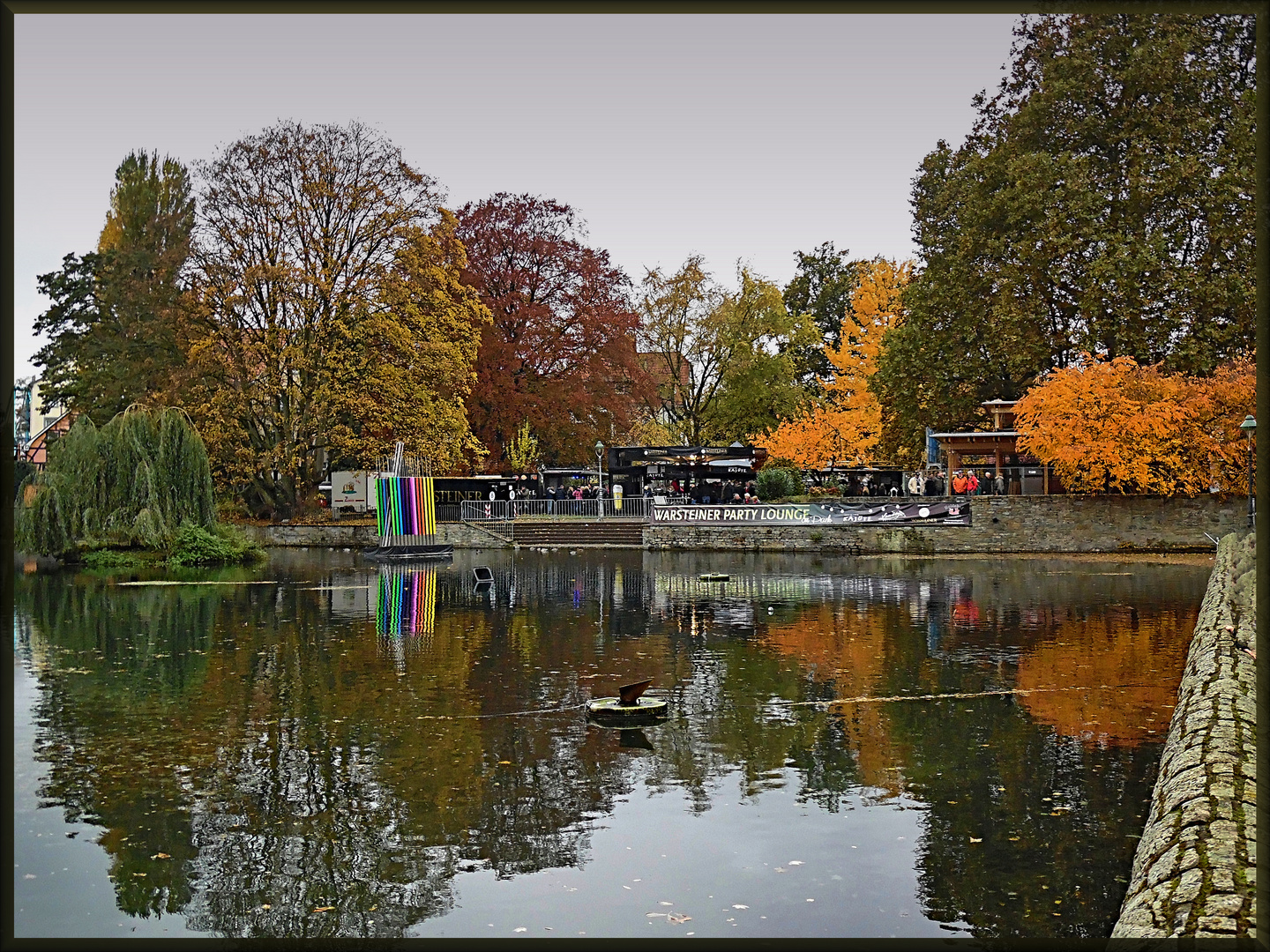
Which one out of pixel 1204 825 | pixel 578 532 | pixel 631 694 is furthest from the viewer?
pixel 578 532

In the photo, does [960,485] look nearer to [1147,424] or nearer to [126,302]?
[1147,424]

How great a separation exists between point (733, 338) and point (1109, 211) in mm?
30368

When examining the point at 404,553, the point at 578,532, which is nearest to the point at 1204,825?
the point at 404,553

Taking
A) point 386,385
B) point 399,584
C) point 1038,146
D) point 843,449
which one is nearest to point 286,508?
point 386,385

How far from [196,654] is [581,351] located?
133 feet

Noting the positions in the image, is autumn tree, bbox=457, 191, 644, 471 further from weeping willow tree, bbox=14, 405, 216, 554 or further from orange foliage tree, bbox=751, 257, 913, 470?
weeping willow tree, bbox=14, 405, 216, 554

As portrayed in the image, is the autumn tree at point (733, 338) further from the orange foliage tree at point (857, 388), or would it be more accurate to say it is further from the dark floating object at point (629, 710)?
the dark floating object at point (629, 710)

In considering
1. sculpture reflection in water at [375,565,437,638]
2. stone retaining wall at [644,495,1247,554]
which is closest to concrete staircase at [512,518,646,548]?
stone retaining wall at [644,495,1247,554]

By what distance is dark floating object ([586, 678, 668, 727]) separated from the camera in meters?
12.3

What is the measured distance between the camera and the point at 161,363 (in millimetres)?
50750

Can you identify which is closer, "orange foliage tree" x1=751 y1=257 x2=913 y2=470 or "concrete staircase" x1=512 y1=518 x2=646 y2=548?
"concrete staircase" x1=512 y1=518 x2=646 y2=548

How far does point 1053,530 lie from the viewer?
36094 millimetres

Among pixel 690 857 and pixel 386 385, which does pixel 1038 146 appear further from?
pixel 690 857

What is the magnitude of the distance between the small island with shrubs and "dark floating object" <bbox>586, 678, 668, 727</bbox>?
23843 mm
